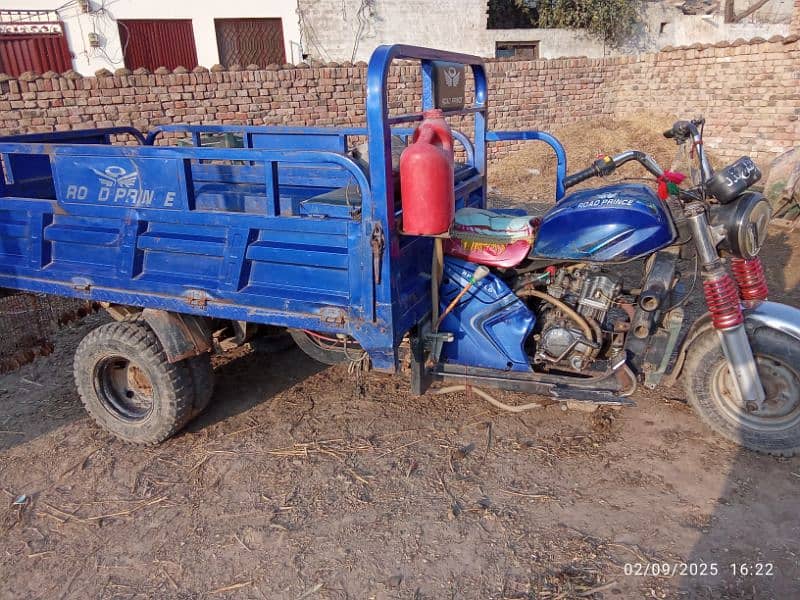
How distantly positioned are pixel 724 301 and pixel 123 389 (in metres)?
3.23

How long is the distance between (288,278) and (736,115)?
33.0 feet

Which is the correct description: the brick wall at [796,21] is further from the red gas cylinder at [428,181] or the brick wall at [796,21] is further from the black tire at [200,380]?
the black tire at [200,380]

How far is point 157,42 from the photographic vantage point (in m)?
13.8

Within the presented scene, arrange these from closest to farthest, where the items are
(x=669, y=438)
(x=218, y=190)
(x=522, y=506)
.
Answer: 1. (x=522, y=506)
2. (x=669, y=438)
3. (x=218, y=190)

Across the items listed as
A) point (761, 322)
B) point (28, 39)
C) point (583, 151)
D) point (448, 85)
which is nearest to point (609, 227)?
point (761, 322)

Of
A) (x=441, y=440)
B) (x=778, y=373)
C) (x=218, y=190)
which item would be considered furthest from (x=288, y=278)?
(x=778, y=373)

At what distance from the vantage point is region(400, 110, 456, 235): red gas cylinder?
263cm

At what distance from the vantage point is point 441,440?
3439 millimetres

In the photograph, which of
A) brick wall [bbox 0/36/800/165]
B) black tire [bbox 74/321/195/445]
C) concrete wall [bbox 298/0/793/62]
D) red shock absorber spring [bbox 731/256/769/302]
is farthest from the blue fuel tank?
concrete wall [bbox 298/0/793/62]

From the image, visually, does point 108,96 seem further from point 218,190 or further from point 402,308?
point 402,308

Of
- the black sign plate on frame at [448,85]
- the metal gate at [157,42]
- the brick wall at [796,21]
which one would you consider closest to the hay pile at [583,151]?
the brick wall at [796,21]

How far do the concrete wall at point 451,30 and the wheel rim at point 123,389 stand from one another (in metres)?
12.0

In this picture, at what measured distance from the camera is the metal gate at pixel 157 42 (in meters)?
13.5
